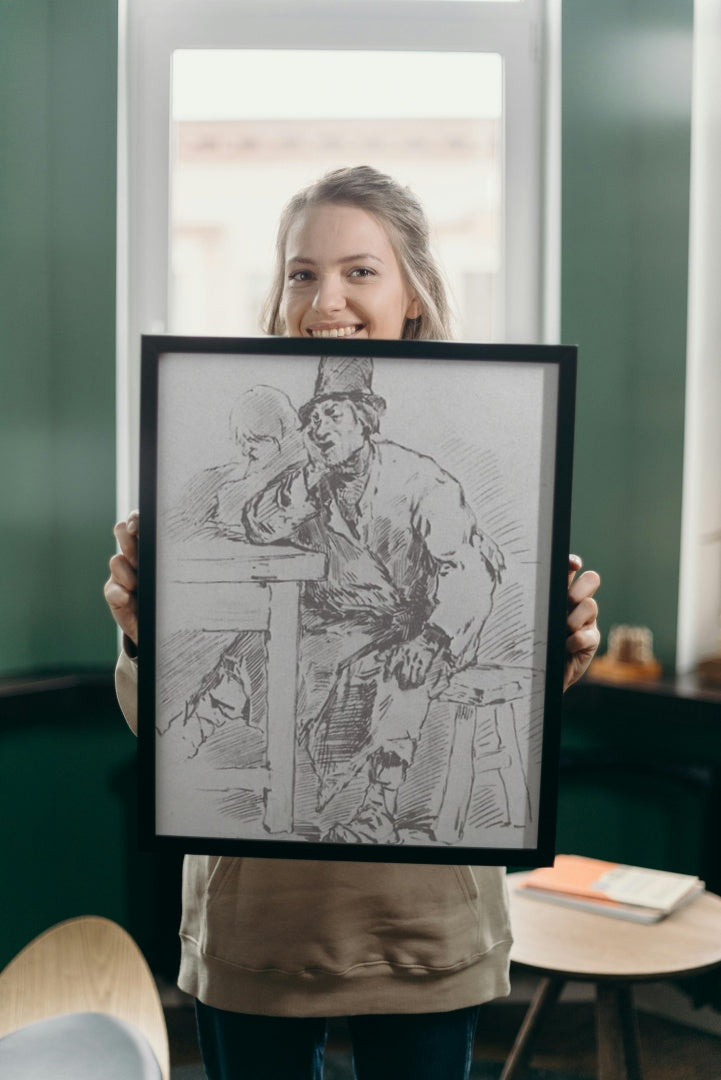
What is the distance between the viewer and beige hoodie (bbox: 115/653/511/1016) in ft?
3.36

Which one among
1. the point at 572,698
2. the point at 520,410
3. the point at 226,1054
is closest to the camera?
the point at 520,410

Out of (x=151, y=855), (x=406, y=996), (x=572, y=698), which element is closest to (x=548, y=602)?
(x=406, y=996)

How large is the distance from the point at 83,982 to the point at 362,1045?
30cm

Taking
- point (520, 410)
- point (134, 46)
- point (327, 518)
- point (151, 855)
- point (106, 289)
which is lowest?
point (151, 855)

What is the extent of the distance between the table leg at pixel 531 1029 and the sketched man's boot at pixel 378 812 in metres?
1.04

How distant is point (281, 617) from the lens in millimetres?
961

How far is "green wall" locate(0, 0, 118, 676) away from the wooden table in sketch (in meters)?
1.60

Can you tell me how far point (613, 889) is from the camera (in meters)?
1.90

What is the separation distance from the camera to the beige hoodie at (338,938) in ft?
3.36

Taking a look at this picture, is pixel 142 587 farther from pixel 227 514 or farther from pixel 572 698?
pixel 572 698

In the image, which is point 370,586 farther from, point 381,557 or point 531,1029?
point 531,1029

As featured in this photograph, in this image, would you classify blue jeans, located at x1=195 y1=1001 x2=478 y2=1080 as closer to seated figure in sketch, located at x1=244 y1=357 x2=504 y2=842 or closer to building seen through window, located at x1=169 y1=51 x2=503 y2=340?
seated figure in sketch, located at x1=244 y1=357 x2=504 y2=842

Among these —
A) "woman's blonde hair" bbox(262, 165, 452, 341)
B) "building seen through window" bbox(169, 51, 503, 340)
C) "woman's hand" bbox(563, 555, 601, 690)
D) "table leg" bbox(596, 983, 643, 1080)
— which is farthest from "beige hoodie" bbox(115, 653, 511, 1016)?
"building seen through window" bbox(169, 51, 503, 340)

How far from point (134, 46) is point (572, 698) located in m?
1.93
